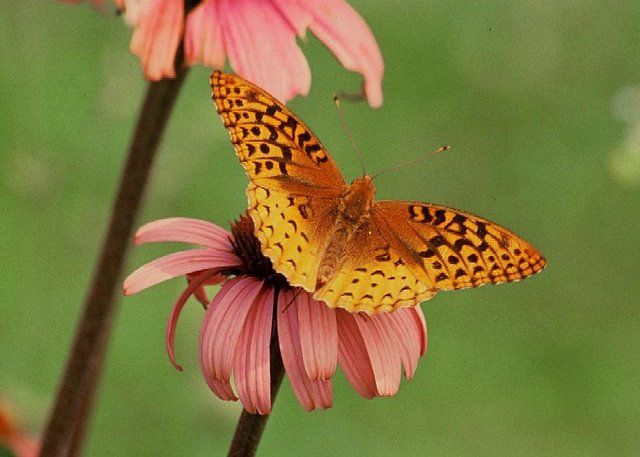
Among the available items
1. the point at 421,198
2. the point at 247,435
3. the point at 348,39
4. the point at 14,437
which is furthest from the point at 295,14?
the point at 421,198

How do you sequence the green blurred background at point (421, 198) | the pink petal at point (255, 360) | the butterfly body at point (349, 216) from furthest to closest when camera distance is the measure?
the green blurred background at point (421, 198), the butterfly body at point (349, 216), the pink petal at point (255, 360)

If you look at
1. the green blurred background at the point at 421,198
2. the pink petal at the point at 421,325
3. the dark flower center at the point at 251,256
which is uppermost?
the dark flower center at the point at 251,256

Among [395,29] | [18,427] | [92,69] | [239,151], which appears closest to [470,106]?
[395,29]

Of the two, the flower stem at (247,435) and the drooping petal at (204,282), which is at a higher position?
the drooping petal at (204,282)

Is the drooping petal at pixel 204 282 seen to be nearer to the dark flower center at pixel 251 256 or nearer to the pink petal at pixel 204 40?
the dark flower center at pixel 251 256

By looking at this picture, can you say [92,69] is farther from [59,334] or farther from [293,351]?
[293,351]

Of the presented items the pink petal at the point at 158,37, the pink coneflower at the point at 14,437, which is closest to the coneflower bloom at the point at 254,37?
the pink petal at the point at 158,37
